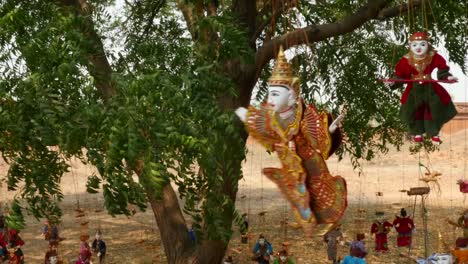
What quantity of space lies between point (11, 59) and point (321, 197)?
3233mm

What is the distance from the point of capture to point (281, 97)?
336 centimetres

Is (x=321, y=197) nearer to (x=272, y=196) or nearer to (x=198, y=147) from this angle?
(x=198, y=147)

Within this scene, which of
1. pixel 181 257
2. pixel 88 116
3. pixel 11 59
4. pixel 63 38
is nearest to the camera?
pixel 88 116

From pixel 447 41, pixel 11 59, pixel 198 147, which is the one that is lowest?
pixel 198 147

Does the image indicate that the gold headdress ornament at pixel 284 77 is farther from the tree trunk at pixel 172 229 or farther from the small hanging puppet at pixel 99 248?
Answer: the small hanging puppet at pixel 99 248

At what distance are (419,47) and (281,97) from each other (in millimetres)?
1074

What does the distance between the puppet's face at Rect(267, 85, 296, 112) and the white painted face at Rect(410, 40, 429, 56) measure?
97cm

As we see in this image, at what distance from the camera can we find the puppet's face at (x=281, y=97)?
3.35 m

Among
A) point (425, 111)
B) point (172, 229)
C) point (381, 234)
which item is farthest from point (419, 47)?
point (381, 234)

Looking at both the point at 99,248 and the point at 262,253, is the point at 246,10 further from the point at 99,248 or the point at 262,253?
the point at 99,248

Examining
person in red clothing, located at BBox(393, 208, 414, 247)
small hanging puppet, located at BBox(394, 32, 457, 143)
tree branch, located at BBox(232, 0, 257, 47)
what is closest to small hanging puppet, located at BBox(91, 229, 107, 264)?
person in red clothing, located at BBox(393, 208, 414, 247)

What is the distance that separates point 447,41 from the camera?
18.5 feet

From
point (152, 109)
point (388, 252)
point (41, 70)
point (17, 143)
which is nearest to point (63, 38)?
point (41, 70)

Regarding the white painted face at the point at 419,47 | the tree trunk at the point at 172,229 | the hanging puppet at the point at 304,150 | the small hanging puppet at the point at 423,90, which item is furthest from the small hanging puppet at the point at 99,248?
the white painted face at the point at 419,47
